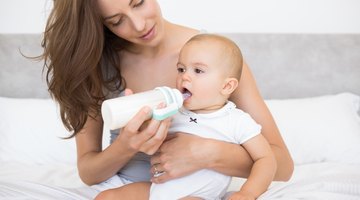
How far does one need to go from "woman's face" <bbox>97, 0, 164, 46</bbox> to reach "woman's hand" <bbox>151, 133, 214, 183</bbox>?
0.30m

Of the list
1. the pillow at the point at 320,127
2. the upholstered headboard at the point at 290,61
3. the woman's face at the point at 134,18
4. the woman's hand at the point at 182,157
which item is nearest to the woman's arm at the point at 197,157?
the woman's hand at the point at 182,157

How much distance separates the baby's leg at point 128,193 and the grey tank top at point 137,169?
0.13 m

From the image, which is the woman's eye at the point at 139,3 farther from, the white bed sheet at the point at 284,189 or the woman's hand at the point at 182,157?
the white bed sheet at the point at 284,189

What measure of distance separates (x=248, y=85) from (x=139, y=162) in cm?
40

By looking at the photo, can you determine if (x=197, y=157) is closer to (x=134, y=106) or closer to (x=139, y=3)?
(x=134, y=106)

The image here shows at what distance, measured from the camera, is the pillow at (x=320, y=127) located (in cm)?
211

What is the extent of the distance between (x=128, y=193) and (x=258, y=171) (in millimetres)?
344

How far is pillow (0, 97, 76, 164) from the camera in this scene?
214 cm

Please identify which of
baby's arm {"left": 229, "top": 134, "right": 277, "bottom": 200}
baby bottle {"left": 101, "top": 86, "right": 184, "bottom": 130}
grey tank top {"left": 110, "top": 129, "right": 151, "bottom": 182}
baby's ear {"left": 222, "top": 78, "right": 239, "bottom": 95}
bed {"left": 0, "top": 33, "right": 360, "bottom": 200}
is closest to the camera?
baby bottle {"left": 101, "top": 86, "right": 184, "bottom": 130}

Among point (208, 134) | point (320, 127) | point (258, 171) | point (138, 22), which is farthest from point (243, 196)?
point (320, 127)

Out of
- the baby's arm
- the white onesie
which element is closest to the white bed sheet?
the baby's arm

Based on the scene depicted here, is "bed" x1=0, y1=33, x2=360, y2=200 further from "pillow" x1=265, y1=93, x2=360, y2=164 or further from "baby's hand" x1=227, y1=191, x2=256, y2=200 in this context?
"baby's hand" x1=227, y1=191, x2=256, y2=200

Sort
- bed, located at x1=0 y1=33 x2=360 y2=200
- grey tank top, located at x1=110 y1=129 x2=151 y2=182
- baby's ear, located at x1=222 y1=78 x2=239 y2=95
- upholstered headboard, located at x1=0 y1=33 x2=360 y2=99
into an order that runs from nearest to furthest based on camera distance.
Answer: baby's ear, located at x1=222 y1=78 x2=239 y2=95, grey tank top, located at x1=110 y1=129 x2=151 y2=182, bed, located at x1=0 y1=33 x2=360 y2=200, upholstered headboard, located at x1=0 y1=33 x2=360 y2=99

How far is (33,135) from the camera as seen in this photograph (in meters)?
2.19
